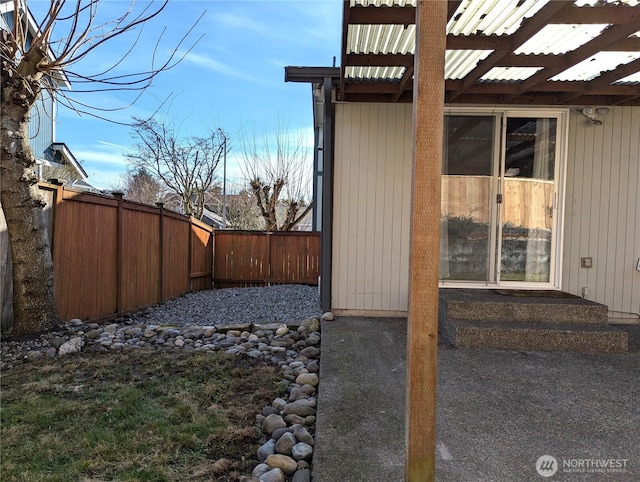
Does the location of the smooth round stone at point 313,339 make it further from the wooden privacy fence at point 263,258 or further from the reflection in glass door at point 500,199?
the wooden privacy fence at point 263,258

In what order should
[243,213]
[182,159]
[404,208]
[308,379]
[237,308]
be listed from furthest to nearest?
[243,213] < [182,159] < [237,308] < [404,208] < [308,379]

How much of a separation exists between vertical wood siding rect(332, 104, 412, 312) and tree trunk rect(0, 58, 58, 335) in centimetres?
289

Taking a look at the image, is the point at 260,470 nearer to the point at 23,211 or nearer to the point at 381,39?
the point at 381,39

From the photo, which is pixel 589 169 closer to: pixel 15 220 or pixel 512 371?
pixel 512 371

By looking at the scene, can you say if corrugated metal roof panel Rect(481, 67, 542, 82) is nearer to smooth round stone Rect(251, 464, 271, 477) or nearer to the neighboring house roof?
smooth round stone Rect(251, 464, 271, 477)

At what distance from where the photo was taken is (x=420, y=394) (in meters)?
1.43

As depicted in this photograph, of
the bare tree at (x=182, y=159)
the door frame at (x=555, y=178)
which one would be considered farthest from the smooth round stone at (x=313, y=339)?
the bare tree at (x=182, y=159)

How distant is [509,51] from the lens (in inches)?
116

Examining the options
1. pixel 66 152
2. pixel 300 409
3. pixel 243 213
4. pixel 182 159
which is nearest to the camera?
pixel 300 409

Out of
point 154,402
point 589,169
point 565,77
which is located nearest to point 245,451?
point 154,402

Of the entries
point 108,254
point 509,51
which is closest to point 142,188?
point 108,254

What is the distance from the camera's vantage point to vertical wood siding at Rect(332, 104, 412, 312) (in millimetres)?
4344

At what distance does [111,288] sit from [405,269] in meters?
3.70

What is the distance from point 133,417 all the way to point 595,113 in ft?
16.1
